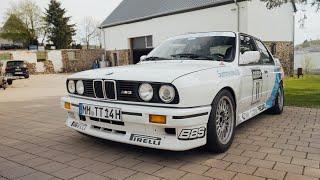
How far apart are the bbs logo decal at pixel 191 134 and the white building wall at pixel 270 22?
635 inches

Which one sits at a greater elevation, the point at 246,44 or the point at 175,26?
the point at 175,26

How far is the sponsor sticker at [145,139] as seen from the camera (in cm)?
346

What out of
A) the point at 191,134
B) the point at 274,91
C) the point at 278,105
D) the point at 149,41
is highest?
the point at 149,41

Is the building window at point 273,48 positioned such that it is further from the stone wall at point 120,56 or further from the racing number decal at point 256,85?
the racing number decal at point 256,85

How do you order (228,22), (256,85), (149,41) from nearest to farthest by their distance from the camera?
(256,85), (228,22), (149,41)

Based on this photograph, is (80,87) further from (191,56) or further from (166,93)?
(191,56)

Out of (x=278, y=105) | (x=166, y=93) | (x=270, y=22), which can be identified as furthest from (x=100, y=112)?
(x=270, y=22)

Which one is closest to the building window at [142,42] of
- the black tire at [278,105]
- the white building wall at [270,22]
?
the white building wall at [270,22]

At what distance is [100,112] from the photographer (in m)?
3.74

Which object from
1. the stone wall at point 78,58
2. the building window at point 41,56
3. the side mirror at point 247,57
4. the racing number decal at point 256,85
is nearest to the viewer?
the side mirror at point 247,57

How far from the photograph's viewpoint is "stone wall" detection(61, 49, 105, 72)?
3372cm

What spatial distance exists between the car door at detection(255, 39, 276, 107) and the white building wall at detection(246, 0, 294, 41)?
520 inches

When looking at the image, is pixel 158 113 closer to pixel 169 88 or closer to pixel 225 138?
pixel 169 88

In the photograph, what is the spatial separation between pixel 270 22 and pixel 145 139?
63.3 feet
